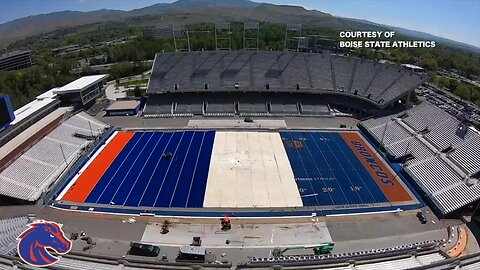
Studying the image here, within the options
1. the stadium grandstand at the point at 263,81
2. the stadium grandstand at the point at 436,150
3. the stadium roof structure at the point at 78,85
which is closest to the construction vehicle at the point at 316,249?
the stadium grandstand at the point at 436,150

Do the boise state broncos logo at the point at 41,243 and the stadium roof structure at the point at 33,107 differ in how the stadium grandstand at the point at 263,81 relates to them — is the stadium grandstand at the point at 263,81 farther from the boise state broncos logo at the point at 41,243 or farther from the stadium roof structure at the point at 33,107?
the boise state broncos logo at the point at 41,243

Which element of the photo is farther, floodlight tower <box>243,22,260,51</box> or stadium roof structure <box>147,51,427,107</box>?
floodlight tower <box>243,22,260,51</box>

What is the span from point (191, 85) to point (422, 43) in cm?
4293

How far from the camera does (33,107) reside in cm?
4516

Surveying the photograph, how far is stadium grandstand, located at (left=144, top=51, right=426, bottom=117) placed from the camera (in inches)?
2191

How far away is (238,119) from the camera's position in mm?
53281

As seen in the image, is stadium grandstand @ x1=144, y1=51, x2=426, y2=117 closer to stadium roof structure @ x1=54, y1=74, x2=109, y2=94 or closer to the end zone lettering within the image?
stadium roof structure @ x1=54, y1=74, x2=109, y2=94

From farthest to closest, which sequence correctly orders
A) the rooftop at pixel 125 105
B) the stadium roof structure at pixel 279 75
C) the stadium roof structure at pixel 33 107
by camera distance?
1. the stadium roof structure at pixel 279 75
2. the rooftop at pixel 125 105
3. the stadium roof structure at pixel 33 107

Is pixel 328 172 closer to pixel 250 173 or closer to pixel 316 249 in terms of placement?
pixel 250 173

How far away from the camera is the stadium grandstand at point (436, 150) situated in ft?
99.7

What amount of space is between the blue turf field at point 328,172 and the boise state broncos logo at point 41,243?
70.5ft

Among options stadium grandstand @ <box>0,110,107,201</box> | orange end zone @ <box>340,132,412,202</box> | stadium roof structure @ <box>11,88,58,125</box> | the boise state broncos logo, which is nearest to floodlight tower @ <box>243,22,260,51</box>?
orange end zone @ <box>340,132,412,202</box>

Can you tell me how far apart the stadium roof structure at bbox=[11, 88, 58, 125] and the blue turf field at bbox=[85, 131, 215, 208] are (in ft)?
44.0

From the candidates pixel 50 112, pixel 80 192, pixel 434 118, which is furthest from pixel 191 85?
pixel 434 118
